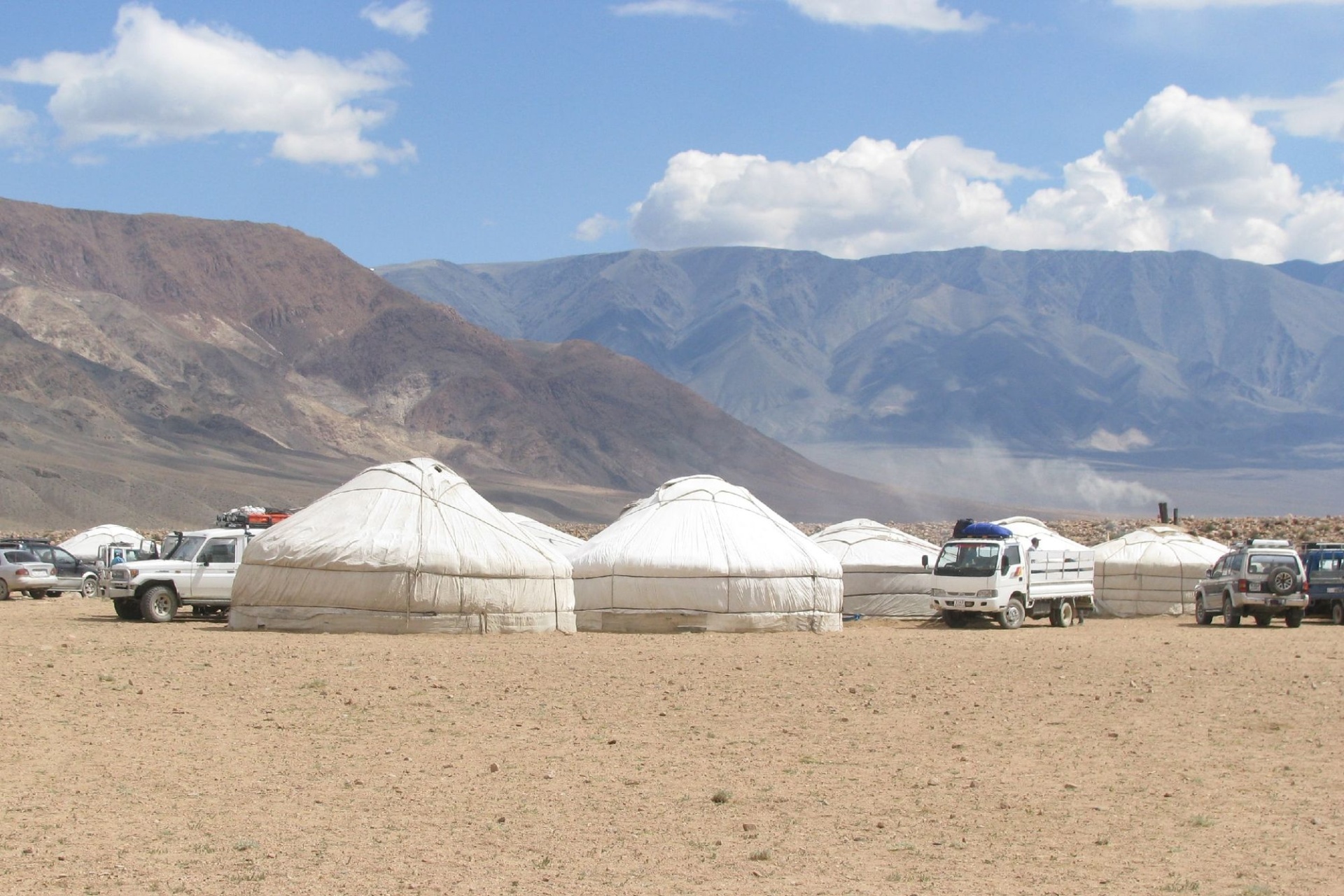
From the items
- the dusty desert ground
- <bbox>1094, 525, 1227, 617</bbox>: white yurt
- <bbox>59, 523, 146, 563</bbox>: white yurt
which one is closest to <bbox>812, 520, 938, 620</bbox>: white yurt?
<bbox>1094, 525, 1227, 617</bbox>: white yurt

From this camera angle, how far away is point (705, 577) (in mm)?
22266

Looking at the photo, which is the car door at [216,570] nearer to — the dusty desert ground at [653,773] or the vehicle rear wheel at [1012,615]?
the dusty desert ground at [653,773]

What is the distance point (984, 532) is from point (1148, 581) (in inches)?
249

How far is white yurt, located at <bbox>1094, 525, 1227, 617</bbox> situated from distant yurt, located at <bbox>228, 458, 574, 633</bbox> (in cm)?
1513

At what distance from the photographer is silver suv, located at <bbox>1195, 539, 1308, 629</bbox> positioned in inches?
988

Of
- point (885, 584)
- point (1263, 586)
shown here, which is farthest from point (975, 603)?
point (1263, 586)

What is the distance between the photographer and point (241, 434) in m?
103

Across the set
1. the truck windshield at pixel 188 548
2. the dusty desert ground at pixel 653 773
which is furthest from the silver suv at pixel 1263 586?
the truck windshield at pixel 188 548

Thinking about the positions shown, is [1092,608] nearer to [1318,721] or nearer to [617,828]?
[1318,721]

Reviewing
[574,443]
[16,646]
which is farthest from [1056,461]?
[16,646]

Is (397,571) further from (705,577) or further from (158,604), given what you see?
(158,604)

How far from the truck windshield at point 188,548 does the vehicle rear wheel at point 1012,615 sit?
1342 centimetres

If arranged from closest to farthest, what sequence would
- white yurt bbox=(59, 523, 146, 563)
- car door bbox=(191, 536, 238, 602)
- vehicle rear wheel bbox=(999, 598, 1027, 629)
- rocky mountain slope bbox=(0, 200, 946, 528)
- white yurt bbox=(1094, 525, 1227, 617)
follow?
1. car door bbox=(191, 536, 238, 602)
2. vehicle rear wheel bbox=(999, 598, 1027, 629)
3. white yurt bbox=(1094, 525, 1227, 617)
4. white yurt bbox=(59, 523, 146, 563)
5. rocky mountain slope bbox=(0, 200, 946, 528)

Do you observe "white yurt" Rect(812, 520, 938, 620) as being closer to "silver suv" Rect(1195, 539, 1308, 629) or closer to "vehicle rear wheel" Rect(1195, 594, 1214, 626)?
"vehicle rear wheel" Rect(1195, 594, 1214, 626)
